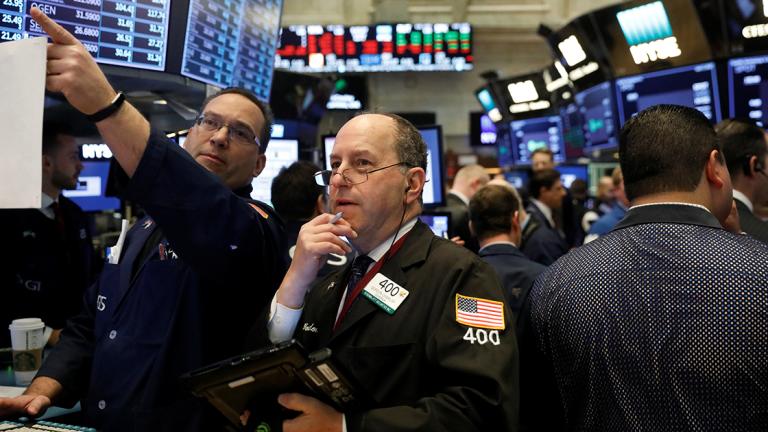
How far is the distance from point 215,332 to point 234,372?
55cm

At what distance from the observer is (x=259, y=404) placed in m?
1.61

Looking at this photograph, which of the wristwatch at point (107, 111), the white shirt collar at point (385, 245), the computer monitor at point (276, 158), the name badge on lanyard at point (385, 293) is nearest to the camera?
the wristwatch at point (107, 111)

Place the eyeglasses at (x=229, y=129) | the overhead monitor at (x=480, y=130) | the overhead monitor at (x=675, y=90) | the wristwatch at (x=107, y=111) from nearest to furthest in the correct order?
the wristwatch at (x=107, y=111)
the eyeglasses at (x=229, y=129)
the overhead monitor at (x=675, y=90)
the overhead monitor at (x=480, y=130)

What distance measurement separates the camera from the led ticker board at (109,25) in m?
2.37

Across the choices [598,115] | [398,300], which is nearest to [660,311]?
[398,300]

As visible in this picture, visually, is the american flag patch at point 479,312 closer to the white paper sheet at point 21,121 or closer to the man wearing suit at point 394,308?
the man wearing suit at point 394,308

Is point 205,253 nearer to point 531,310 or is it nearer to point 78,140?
point 531,310

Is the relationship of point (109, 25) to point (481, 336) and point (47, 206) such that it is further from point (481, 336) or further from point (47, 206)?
point (481, 336)

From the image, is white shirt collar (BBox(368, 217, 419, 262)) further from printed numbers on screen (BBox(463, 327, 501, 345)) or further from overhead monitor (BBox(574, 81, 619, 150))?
overhead monitor (BBox(574, 81, 619, 150))

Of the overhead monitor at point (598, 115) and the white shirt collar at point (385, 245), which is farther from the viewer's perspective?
the overhead monitor at point (598, 115)

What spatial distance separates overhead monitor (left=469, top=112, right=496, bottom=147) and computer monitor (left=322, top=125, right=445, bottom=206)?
1011cm

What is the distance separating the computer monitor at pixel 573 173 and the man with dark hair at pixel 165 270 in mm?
7513

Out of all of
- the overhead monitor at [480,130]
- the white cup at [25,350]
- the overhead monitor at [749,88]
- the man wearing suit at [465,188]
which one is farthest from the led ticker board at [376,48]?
the white cup at [25,350]

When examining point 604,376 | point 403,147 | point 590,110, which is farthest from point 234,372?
point 590,110
